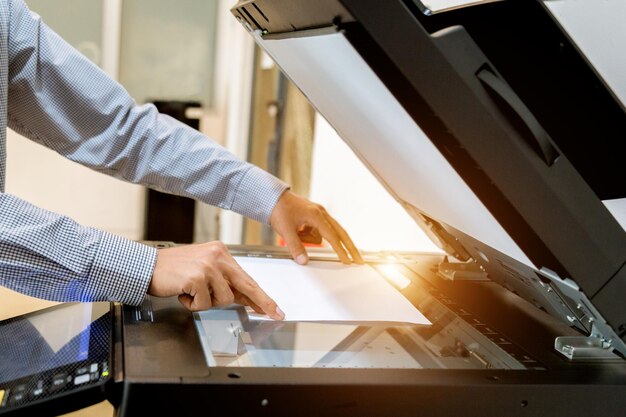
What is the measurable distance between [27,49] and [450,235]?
0.74 metres

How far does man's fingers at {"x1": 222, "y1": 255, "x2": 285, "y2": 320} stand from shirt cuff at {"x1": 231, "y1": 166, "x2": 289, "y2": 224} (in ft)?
1.27

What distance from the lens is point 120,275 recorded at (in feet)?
2.60

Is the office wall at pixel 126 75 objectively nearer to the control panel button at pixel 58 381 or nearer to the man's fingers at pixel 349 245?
the man's fingers at pixel 349 245

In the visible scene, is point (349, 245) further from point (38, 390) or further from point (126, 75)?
point (126, 75)

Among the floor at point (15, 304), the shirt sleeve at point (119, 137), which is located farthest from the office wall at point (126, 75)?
the floor at point (15, 304)

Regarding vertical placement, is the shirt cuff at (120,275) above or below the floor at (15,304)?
above

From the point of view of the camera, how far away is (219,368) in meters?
0.64

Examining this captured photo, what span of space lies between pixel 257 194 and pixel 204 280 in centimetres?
43

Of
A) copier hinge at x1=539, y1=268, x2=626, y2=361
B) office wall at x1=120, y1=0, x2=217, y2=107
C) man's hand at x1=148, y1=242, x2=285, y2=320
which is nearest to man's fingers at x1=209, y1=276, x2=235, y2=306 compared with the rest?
man's hand at x1=148, y1=242, x2=285, y2=320

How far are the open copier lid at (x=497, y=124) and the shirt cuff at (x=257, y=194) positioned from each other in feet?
1.13

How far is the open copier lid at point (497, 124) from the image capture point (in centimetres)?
58

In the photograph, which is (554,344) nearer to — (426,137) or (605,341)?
(605,341)

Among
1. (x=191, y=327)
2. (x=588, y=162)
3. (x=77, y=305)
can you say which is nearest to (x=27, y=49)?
(x=77, y=305)

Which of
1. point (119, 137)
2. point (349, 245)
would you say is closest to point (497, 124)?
point (349, 245)
